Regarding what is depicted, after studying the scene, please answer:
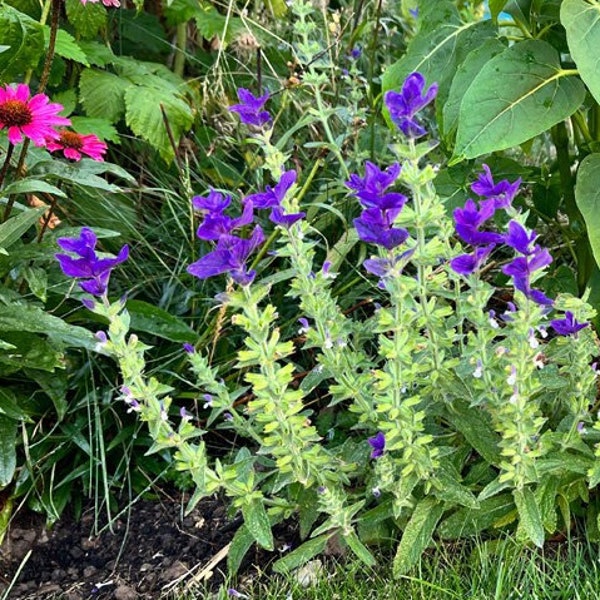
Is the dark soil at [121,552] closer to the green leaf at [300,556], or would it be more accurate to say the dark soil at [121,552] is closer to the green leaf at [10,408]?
the green leaf at [300,556]

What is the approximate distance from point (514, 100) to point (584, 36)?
173 millimetres

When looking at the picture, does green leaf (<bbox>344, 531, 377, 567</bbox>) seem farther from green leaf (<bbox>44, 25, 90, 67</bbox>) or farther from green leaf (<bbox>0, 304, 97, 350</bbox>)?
green leaf (<bbox>44, 25, 90, 67</bbox>)

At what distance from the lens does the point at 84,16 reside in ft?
8.16

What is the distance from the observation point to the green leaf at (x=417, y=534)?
1.57 meters

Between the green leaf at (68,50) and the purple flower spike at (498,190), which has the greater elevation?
the purple flower spike at (498,190)

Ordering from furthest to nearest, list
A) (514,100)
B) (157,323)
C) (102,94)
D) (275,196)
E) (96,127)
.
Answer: (102,94)
(96,127)
(157,323)
(514,100)
(275,196)

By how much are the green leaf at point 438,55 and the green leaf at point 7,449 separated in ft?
3.71

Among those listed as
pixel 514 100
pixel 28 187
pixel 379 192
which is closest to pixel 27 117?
pixel 28 187

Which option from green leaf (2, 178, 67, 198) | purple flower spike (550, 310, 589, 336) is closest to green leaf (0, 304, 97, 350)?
green leaf (2, 178, 67, 198)

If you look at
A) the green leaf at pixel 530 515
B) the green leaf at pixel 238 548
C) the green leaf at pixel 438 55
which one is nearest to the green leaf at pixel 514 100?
the green leaf at pixel 438 55

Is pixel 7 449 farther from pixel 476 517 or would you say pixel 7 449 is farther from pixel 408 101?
pixel 408 101

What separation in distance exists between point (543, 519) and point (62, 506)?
3.66 feet

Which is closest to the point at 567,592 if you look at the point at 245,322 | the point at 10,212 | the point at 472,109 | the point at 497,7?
the point at 245,322

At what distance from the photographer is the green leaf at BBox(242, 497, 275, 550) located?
1.54m
